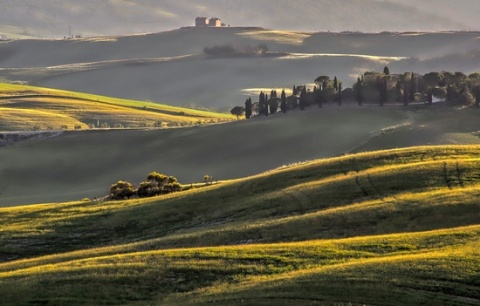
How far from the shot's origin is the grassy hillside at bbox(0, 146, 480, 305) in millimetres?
30406

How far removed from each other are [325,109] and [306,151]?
19786 millimetres

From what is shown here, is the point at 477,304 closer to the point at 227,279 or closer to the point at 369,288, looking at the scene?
the point at 369,288

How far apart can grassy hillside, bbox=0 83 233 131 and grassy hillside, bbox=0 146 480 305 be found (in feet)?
243

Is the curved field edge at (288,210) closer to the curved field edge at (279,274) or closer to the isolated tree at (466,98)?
the curved field edge at (279,274)

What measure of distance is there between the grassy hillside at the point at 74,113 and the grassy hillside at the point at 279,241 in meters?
73.9

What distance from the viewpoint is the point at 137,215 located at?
179 feet

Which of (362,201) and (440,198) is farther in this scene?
(362,201)

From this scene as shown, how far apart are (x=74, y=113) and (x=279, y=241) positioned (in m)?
→ 114

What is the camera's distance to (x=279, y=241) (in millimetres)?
40156

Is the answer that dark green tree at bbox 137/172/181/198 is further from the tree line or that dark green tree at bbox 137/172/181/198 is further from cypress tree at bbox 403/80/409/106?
cypress tree at bbox 403/80/409/106

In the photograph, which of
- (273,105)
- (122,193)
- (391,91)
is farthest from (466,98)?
(122,193)

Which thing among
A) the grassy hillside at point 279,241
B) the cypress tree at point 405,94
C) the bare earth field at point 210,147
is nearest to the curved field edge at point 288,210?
the grassy hillside at point 279,241

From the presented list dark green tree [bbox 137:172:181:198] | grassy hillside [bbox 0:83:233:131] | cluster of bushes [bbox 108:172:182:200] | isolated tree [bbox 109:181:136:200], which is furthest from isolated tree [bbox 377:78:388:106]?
isolated tree [bbox 109:181:136:200]

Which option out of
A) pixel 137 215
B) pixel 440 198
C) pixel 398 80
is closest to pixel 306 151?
pixel 398 80
